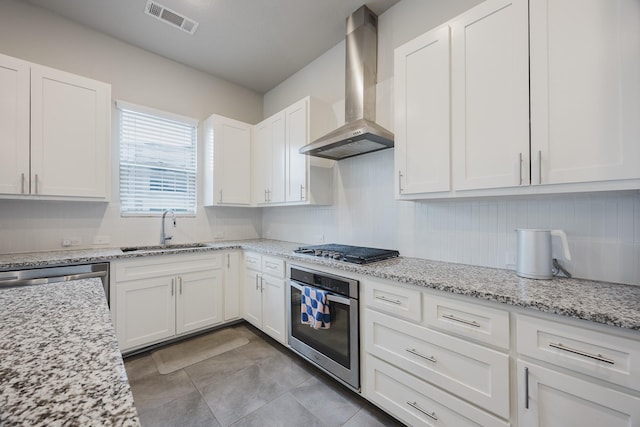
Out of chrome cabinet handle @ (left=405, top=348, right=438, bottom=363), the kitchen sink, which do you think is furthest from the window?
chrome cabinet handle @ (left=405, top=348, right=438, bottom=363)

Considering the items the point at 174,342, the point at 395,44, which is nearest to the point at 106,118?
the point at 174,342

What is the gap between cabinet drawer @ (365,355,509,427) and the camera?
1324mm

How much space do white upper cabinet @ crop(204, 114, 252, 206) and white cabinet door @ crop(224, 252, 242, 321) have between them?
26.6 inches

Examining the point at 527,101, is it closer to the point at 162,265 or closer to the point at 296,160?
the point at 296,160

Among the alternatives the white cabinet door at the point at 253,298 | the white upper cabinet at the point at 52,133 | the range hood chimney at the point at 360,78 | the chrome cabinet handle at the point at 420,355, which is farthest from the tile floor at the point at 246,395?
the range hood chimney at the point at 360,78

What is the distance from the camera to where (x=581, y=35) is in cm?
124

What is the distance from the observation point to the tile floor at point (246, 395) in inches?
67.0

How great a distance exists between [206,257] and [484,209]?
2520 millimetres

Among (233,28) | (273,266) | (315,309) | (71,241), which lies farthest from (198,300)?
(233,28)

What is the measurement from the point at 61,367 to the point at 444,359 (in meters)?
1.51

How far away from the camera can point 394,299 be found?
1619mm

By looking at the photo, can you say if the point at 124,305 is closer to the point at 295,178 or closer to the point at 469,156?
the point at 295,178

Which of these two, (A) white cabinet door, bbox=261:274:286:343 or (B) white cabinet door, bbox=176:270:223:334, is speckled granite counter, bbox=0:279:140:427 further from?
(B) white cabinet door, bbox=176:270:223:334

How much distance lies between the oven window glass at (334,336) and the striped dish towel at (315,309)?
5 centimetres
